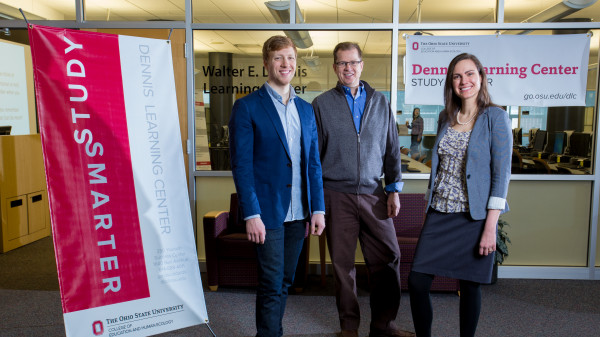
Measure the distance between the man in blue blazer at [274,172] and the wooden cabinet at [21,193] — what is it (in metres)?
3.69

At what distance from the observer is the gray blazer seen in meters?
1.99

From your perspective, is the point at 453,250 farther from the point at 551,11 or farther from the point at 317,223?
the point at 551,11

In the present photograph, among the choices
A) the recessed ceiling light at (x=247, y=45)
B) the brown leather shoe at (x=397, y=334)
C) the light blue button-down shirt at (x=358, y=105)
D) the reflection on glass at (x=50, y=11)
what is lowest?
the brown leather shoe at (x=397, y=334)

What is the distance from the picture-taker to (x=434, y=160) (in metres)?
2.16

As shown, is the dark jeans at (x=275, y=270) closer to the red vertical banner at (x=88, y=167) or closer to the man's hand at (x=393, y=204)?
the man's hand at (x=393, y=204)

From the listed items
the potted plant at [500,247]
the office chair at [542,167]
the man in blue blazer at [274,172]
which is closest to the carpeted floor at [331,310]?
the potted plant at [500,247]

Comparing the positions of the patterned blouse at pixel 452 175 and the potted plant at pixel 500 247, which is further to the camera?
the potted plant at pixel 500 247

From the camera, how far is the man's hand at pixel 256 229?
2010mm

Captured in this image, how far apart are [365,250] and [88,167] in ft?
5.04

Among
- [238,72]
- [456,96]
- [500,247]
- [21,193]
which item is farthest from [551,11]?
[21,193]

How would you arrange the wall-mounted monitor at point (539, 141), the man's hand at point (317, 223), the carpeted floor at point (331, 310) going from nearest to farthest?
the man's hand at point (317, 223), the carpeted floor at point (331, 310), the wall-mounted monitor at point (539, 141)

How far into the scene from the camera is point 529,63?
147 inches

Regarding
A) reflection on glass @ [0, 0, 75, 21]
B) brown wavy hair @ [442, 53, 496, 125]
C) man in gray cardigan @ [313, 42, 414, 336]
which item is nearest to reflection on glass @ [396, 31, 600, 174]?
man in gray cardigan @ [313, 42, 414, 336]

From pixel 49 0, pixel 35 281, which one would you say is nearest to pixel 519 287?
pixel 35 281
